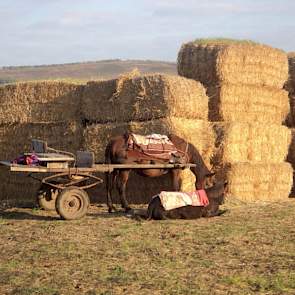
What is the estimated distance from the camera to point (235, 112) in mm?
14508

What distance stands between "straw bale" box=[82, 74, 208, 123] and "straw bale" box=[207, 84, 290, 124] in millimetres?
576

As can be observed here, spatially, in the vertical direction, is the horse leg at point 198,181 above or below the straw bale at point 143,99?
below

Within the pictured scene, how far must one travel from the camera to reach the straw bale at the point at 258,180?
544 inches

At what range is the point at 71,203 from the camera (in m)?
11.1

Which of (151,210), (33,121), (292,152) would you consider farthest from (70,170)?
(292,152)

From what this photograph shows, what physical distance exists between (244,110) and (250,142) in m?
0.81

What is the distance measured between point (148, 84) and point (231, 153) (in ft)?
8.31

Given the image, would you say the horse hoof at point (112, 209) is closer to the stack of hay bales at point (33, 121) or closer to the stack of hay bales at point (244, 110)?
the stack of hay bales at point (33, 121)

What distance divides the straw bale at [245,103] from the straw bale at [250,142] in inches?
13.7

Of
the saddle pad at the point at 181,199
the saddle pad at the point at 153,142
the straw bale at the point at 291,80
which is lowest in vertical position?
the saddle pad at the point at 181,199

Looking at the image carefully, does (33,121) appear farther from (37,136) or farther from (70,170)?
(70,170)

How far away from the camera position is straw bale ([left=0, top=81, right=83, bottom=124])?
47.0ft

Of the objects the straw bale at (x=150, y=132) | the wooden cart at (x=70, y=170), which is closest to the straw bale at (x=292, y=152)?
the straw bale at (x=150, y=132)

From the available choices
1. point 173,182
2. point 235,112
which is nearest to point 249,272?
point 173,182
